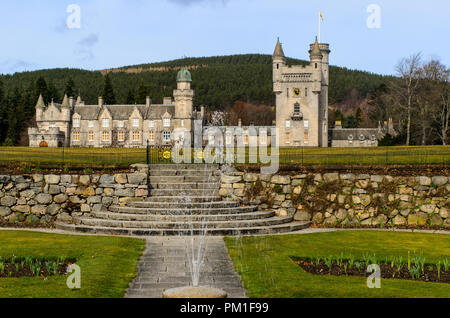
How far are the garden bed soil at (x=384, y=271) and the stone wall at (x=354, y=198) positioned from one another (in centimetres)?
757

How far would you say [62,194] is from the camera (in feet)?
64.7

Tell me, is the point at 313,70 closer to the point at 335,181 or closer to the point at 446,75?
the point at 446,75

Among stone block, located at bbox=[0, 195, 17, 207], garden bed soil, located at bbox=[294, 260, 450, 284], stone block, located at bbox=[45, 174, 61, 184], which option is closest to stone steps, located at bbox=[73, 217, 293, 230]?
stone block, located at bbox=[45, 174, 61, 184]

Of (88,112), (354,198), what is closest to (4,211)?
(354,198)

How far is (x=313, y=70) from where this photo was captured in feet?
310

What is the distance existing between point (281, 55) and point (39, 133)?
1642 inches

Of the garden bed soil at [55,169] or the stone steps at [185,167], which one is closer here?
the garden bed soil at [55,169]

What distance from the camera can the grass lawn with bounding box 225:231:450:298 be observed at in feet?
31.6

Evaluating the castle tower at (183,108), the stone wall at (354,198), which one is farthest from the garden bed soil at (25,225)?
the castle tower at (183,108)

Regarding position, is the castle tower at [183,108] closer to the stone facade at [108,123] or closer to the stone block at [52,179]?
the stone facade at [108,123]

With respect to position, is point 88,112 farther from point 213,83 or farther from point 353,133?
point 213,83

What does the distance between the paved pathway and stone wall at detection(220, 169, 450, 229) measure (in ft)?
A: 18.5

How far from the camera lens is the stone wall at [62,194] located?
19.6m

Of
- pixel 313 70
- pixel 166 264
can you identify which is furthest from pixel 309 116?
pixel 166 264
